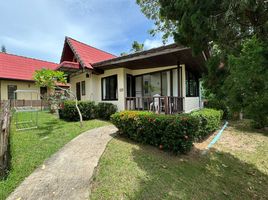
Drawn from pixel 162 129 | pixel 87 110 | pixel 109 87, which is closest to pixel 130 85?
pixel 109 87

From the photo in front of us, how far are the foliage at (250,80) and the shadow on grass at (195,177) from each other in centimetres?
203

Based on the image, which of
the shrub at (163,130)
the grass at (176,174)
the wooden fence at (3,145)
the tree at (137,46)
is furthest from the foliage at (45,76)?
the tree at (137,46)

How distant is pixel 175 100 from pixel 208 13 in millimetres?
5407

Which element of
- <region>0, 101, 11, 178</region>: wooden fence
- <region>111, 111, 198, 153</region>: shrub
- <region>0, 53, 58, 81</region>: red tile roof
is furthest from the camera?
<region>0, 53, 58, 81</region>: red tile roof

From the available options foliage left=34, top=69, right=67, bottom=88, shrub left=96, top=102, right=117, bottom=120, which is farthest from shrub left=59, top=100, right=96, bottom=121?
foliage left=34, top=69, right=67, bottom=88

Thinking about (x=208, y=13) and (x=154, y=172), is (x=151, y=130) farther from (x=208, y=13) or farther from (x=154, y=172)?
(x=208, y=13)

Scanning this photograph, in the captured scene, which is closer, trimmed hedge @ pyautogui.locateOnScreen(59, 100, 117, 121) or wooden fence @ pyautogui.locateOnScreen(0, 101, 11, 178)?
wooden fence @ pyautogui.locateOnScreen(0, 101, 11, 178)

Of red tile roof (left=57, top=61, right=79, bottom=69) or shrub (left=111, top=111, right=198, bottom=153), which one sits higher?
red tile roof (left=57, top=61, right=79, bottom=69)

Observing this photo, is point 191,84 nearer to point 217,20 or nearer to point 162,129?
point 162,129

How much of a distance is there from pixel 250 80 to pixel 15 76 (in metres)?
20.9

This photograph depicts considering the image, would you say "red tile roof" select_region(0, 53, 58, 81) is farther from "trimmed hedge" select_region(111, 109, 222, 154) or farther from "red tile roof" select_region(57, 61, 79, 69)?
"trimmed hedge" select_region(111, 109, 222, 154)

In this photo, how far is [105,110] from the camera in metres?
11.3

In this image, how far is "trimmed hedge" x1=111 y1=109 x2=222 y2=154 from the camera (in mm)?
5527

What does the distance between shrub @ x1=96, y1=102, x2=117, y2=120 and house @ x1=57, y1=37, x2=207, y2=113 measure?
0.52 m
